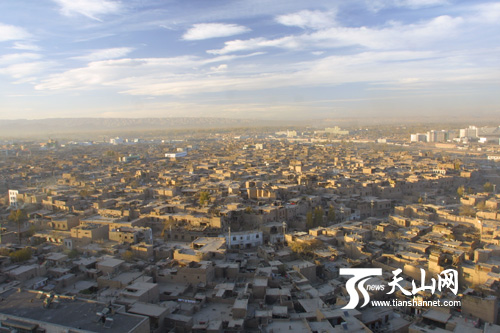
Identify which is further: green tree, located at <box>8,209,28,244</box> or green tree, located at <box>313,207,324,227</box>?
green tree, located at <box>8,209,28,244</box>

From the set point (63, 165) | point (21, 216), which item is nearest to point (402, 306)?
point (21, 216)

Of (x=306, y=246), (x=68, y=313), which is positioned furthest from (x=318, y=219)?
(x=68, y=313)

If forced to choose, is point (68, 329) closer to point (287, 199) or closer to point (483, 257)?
point (483, 257)

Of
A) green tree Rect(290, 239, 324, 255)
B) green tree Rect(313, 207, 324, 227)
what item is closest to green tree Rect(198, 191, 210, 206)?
green tree Rect(313, 207, 324, 227)

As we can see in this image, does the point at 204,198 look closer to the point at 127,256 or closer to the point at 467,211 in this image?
the point at 127,256

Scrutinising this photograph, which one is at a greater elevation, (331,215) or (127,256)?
(127,256)

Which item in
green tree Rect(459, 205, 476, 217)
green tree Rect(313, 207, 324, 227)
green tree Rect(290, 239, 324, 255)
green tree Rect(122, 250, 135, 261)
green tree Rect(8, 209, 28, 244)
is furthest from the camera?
green tree Rect(459, 205, 476, 217)

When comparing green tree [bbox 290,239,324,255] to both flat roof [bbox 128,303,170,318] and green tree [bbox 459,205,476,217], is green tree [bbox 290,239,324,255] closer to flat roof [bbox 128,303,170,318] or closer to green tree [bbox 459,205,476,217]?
flat roof [bbox 128,303,170,318]

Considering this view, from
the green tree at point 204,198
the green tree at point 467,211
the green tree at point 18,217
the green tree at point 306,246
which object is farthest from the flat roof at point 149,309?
the green tree at point 467,211
